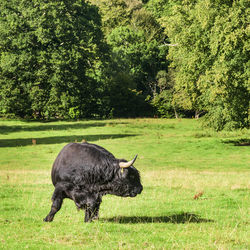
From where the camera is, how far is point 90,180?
37.3 ft

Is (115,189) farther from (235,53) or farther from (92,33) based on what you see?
(92,33)

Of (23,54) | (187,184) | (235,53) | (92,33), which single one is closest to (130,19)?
(92,33)

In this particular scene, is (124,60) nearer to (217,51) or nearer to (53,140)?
(53,140)

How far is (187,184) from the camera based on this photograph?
829 inches

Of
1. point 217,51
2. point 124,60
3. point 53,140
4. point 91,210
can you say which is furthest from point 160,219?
point 124,60

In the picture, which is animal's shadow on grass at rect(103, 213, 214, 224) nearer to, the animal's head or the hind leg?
the animal's head

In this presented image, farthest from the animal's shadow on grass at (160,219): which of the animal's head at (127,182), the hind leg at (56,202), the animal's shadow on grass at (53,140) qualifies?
the animal's shadow on grass at (53,140)

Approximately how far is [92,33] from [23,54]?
A: 958 centimetres

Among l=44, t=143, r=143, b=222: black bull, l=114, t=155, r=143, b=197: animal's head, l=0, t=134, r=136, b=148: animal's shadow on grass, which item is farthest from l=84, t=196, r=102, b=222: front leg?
l=0, t=134, r=136, b=148: animal's shadow on grass

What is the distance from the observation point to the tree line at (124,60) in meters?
36.0

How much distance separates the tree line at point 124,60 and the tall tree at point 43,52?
12cm

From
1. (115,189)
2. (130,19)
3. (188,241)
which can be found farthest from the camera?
(130,19)

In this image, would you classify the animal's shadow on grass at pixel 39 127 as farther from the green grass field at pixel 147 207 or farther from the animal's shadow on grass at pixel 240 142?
the animal's shadow on grass at pixel 240 142

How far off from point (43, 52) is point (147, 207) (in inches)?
1815
